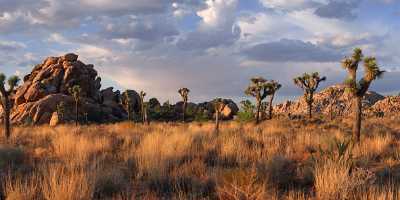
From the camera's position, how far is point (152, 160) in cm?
1127

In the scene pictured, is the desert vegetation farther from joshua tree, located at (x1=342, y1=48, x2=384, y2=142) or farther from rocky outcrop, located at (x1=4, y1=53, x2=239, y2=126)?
rocky outcrop, located at (x1=4, y1=53, x2=239, y2=126)

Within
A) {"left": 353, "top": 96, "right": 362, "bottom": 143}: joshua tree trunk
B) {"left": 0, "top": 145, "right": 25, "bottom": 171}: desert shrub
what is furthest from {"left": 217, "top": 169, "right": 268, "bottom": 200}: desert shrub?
{"left": 353, "top": 96, "right": 362, "bottom": 143}: joshua tree trunk

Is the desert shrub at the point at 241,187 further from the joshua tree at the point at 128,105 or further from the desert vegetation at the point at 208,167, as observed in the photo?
the joshua tree at the point at 128,105

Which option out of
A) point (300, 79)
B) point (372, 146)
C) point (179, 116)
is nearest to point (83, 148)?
point (372, 146)

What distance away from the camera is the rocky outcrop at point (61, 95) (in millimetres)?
63469

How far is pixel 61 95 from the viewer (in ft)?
220

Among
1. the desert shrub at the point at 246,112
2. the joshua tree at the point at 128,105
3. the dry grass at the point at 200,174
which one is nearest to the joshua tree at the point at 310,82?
the desert shrub at the point at 246,112

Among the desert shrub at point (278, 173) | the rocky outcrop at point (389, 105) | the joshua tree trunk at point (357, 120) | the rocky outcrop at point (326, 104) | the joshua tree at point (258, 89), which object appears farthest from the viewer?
the rocky outcrop at point (326, 104)

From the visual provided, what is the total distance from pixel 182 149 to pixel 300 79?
4490cm

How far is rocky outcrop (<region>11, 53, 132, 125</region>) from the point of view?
63469 mm

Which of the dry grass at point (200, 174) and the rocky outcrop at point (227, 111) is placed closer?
the dry grass at point (200, 174)

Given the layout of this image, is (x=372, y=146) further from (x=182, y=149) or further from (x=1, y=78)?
(x=1, y=78)

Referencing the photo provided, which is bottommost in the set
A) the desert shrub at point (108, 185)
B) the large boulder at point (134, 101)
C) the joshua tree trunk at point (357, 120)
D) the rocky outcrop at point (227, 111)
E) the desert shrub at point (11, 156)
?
the desert shrub at point (108, 185)

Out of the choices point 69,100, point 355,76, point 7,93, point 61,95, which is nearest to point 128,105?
point 69,100
